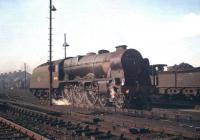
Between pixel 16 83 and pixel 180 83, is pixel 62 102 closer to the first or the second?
pixel 180 83

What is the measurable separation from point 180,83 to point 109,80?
712cm

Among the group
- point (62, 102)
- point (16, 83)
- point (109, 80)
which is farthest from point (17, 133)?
point (16, 83)

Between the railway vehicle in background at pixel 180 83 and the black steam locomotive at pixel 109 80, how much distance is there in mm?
1817

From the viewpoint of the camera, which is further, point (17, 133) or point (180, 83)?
point (180, 83)

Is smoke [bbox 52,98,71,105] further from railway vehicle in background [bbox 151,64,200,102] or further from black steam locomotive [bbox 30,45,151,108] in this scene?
railway vehicle in background [bbox 151,64,200,102]

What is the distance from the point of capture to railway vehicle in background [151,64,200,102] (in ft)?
72.9

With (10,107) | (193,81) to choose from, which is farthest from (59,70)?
(193,81)

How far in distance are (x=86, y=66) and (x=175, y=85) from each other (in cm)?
724

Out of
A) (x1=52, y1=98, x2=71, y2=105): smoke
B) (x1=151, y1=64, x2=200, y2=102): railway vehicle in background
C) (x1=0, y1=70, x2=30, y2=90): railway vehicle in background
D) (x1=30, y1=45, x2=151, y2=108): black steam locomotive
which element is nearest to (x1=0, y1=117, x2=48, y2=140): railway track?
(x1=30, y1=45, x2=151, y2=108): black steam locomotive

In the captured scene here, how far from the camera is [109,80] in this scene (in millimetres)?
19062

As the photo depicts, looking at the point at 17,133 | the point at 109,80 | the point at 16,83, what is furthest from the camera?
the point at 16,83

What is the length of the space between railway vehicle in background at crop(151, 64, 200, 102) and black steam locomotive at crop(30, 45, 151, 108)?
1.82m

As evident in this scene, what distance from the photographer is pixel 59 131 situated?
34.8 feet

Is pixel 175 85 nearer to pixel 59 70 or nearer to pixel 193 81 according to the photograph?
pixel 193 81
